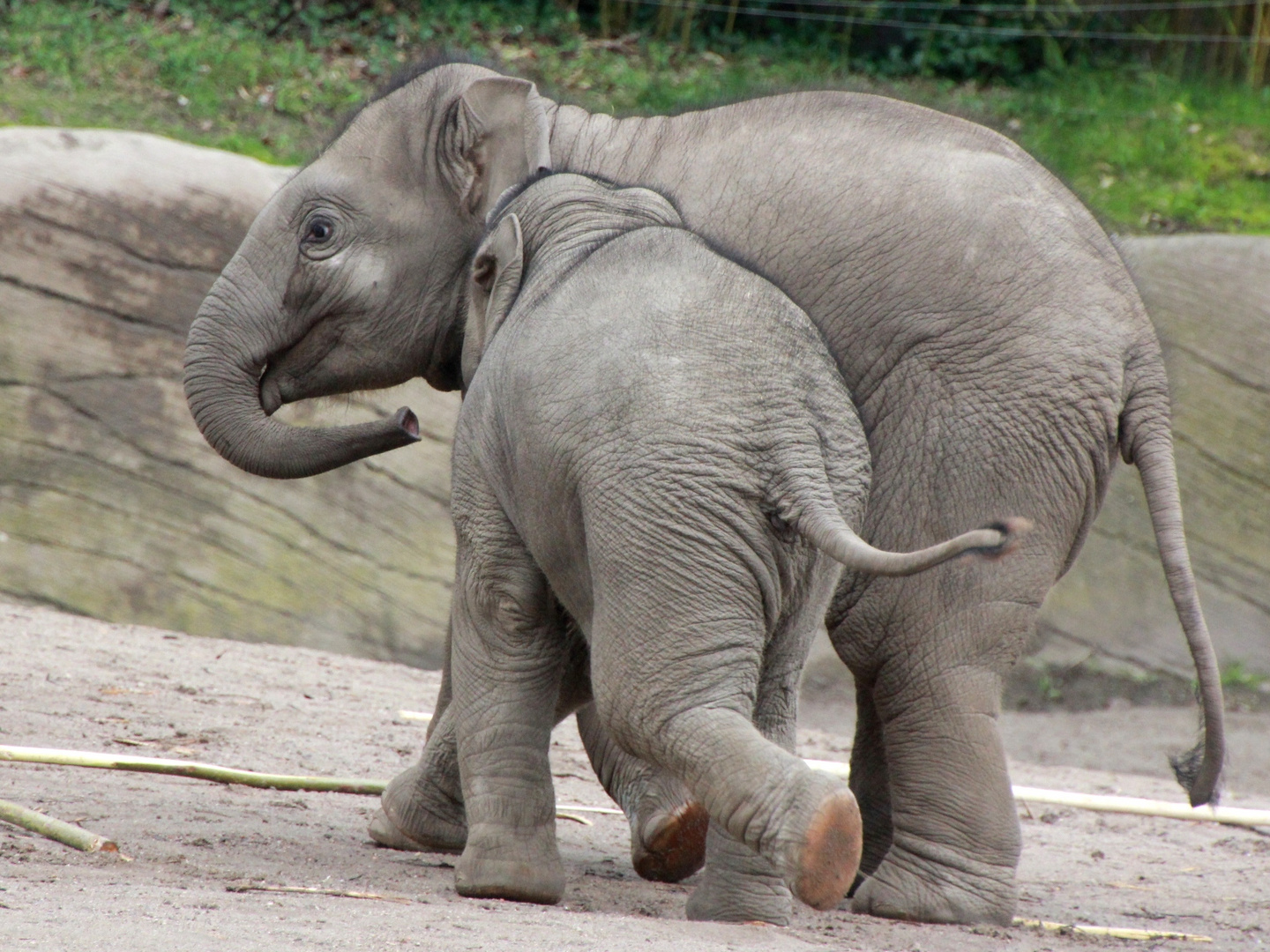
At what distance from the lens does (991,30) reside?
12.8m

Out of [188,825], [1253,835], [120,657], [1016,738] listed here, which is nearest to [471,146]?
[188,825]

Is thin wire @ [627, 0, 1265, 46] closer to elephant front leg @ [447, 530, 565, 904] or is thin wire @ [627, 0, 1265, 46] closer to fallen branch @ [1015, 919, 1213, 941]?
fallen branch @ [1015, 919, 1213, 941]

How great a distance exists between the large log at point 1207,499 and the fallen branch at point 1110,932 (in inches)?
189

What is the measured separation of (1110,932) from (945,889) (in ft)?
1.60

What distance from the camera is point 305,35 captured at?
12117mm

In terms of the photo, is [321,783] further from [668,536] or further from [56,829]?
[668,536]

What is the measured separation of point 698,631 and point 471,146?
1.95 m

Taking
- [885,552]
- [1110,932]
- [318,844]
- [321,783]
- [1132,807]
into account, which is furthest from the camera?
[1132,807]

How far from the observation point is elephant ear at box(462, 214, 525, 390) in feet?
11.9

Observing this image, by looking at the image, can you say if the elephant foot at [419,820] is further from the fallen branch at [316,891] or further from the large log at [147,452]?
the large log at [147,452]

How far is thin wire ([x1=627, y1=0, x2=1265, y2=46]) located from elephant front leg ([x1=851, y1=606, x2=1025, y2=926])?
30.0ft

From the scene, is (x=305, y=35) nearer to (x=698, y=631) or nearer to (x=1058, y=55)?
(x=1058, y=55)

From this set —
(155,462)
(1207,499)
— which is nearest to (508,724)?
(155,462)

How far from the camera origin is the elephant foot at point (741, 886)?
10.8 ft
